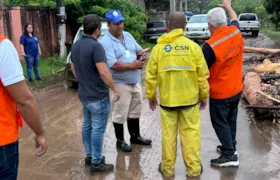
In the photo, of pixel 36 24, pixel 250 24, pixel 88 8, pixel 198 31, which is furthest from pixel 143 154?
pixel 250 24

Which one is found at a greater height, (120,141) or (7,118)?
(7,118)

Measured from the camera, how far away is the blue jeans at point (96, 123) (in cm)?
433

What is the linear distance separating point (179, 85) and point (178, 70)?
0.58 feet

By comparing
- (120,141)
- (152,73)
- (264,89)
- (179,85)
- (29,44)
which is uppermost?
(152,73)

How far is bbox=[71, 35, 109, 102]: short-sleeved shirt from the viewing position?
4.15 meters

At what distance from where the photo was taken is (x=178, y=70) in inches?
160

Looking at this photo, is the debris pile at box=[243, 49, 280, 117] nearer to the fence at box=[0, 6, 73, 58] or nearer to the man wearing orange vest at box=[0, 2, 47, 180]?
the man wearing orange vest at box=[0, 2, 47, 180]

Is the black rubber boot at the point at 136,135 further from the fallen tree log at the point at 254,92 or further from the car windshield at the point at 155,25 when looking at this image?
the car windshield at the point at 155,25

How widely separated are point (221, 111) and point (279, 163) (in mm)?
1107

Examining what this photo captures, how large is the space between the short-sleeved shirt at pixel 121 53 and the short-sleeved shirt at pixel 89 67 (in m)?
0.56

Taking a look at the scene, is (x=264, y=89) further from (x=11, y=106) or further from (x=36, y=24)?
(x=36, y=24)

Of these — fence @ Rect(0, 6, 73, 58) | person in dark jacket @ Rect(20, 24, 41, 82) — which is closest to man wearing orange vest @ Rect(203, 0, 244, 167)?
person in dark jacket @ Rect(20, 24, 41, 82)

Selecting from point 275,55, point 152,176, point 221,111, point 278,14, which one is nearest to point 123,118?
point 152,176

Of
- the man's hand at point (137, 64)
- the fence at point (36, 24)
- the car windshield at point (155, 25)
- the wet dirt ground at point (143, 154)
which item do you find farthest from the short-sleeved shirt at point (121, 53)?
the car windshield at point (155, 25)
